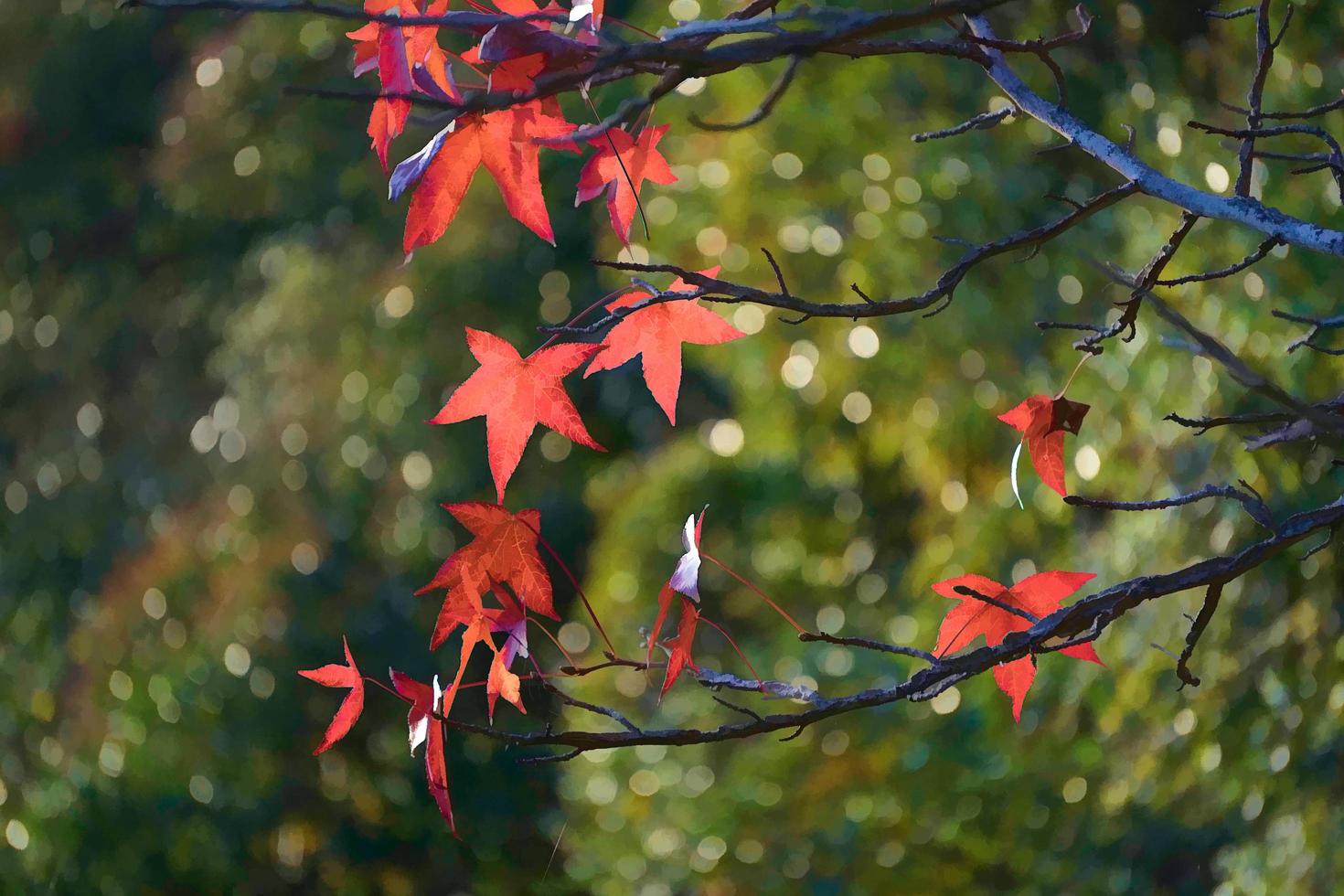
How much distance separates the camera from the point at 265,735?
3412 millimetres

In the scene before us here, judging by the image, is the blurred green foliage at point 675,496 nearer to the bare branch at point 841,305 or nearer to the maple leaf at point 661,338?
the bare branch at point 841,305

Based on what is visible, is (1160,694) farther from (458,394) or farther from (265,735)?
(265,735)

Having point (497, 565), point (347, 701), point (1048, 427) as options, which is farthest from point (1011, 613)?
point (347, 701)

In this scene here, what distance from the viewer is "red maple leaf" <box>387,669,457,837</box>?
75cm

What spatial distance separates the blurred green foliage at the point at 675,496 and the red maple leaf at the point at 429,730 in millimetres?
470

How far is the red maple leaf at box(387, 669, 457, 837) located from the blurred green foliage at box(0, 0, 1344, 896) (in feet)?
1.54

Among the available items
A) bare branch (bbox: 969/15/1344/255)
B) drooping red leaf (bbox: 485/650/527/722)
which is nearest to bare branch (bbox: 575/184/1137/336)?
bare branch (bbox: 969/15/1344/255)

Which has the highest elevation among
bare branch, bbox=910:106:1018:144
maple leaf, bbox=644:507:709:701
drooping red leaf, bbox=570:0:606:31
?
drooping red leaf, bbox=570:0:606:31

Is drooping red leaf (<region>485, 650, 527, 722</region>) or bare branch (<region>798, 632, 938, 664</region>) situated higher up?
bare branch (<region>798, 632, 938, 664</region>)

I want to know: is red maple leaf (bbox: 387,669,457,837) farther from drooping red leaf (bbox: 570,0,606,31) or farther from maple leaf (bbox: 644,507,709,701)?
drooping red leaf (bbox: 570,0,606,31)

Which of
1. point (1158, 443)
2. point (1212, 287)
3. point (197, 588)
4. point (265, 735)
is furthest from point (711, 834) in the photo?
point (197, 588)

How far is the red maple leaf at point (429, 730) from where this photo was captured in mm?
745

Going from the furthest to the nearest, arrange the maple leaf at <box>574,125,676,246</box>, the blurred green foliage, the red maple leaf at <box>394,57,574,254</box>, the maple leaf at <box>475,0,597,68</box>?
the blurred green foliage, the maple leaf at <box>574,125,676,246</box>, the red maple leaf at <box>394,57,574,254</box>, the maple leaf at <box>475,0,597,68</box>

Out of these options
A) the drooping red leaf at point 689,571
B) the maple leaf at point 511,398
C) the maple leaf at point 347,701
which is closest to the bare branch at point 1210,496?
the drooping red leaf at point 689,571
